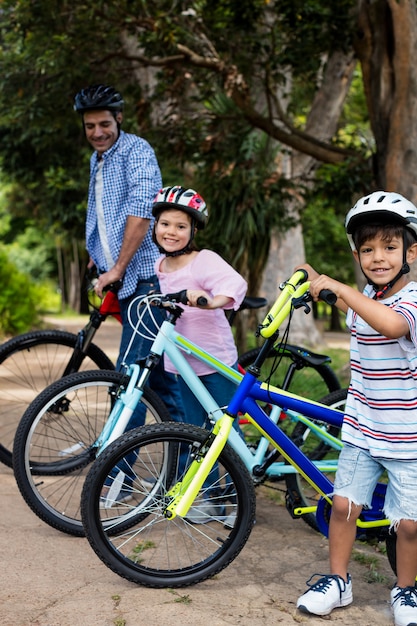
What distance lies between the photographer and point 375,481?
10.6 feet

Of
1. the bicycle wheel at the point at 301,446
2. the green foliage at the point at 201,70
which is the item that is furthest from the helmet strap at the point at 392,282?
the green foliage at the point at 201,70

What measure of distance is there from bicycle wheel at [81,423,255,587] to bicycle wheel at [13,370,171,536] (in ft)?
1.19

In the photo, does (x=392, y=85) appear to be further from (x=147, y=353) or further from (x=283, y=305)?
(x=283, y=305)

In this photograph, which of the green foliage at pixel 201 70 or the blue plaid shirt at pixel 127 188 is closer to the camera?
the blue plaid shirt at pixel 127 188

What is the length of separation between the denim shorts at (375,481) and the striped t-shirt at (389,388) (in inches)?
2.0

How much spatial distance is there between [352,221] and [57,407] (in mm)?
1835

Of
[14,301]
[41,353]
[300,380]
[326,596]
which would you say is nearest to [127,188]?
[41,353]

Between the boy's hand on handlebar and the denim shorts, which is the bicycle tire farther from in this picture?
the boy's hand on handlebar

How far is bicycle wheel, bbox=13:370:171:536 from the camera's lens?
3914mm

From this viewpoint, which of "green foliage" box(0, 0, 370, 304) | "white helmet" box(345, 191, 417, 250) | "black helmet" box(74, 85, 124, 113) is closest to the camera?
"white helmet" box(345, 191, 417, 250)

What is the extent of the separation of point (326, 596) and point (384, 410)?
75 centimetres

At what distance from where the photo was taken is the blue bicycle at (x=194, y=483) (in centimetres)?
325

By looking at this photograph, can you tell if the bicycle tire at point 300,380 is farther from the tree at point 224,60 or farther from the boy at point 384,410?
the tree at point 224,60

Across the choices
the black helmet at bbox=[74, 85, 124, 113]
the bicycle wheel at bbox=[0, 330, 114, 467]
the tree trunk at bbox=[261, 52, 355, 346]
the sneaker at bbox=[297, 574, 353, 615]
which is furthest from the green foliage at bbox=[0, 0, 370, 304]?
the sneaker at bbox=[297, 574, 353, 615]
